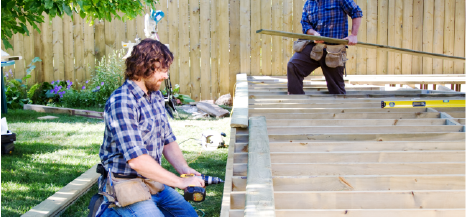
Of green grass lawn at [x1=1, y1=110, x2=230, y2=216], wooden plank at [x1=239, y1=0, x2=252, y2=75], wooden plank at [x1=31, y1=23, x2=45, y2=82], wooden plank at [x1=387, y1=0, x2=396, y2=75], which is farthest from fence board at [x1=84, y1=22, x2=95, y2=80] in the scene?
wooden plank at [x1=387, y1=0, x2=396, y2=75]

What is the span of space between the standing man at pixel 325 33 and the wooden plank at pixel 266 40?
2.83 meters

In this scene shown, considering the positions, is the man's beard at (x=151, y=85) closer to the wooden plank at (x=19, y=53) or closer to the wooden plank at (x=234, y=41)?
the wooden plank at (x=234, y=41)

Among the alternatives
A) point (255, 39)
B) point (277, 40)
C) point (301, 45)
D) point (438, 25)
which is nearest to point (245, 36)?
point (255, 39)

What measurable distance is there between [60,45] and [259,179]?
22.7ft

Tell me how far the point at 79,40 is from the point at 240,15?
3202mm

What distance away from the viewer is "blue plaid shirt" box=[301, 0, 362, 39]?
460cm

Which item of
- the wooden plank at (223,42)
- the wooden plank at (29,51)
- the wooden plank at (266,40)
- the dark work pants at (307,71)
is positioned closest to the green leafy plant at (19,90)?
the wooden plank at (29,51)

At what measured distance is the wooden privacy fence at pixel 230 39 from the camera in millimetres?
7625

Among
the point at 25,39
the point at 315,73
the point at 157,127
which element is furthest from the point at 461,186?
the point at 25,39

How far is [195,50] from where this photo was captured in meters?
7.73

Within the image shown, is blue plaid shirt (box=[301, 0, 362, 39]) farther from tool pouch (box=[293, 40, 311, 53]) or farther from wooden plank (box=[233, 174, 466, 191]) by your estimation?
wooden plank (box=[233, 174, 466, 191])

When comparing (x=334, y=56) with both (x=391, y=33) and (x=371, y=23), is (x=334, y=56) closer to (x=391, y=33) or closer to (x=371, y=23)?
(x=371, y=23)

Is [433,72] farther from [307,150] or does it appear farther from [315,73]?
[307,150]

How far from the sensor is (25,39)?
25.2 feet
